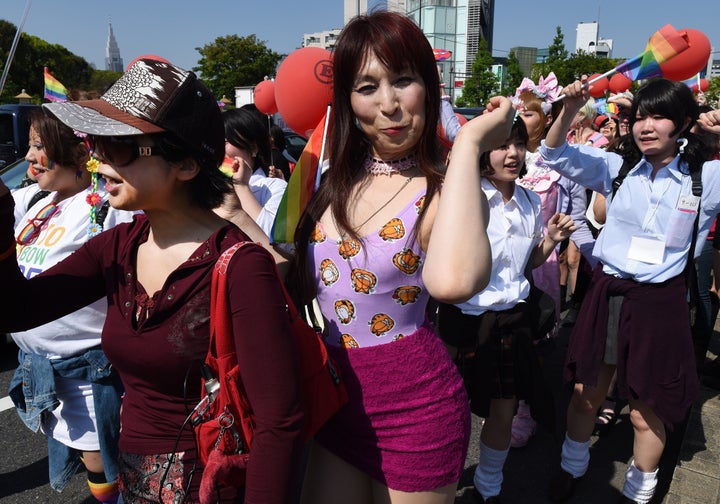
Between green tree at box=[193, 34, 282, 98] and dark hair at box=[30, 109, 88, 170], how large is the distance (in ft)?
142

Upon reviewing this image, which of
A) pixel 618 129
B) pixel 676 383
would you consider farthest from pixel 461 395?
pixel 618 129

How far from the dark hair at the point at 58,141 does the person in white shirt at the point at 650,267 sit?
6.84 ft

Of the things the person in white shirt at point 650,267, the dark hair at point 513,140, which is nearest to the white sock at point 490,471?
the person in white shirt at point 650,267

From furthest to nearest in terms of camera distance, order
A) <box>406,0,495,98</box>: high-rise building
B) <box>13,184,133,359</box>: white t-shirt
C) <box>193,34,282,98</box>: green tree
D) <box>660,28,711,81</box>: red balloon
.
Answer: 1. <box>406,0,495,98</box>: high-rise building
2. <box>193,34,282,98</box>: green tree
3. <box>660,28,711,81</box>: red balloon
4. <box>13,184,133,359</box>: white t-shirt

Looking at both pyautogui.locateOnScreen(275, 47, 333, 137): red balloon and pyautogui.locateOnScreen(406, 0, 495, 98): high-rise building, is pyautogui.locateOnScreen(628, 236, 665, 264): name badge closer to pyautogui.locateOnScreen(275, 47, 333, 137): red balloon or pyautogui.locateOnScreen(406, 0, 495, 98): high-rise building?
pyautogui.locateOnScreen(275, 47, 333, 137): red balloon

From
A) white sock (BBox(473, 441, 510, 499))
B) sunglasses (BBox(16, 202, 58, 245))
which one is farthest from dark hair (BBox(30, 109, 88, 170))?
white sock (BBox(473, 441, 510, 499))

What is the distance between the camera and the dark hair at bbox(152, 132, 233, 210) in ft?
4.33

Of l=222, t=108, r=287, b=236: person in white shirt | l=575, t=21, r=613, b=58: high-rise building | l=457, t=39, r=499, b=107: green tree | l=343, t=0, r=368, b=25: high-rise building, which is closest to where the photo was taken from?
l=343, t=0, r=368, b=25: high-rise building

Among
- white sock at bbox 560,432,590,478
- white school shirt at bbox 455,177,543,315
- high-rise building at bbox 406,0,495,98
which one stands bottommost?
white sock at bbox 560,432,590,478

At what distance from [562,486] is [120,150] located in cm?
266

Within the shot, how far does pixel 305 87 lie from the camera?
6.18 ft

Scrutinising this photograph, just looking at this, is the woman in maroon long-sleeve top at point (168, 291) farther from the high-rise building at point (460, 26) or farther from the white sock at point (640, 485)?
the high-rise building at point (460, 26)

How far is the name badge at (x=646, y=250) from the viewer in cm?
255

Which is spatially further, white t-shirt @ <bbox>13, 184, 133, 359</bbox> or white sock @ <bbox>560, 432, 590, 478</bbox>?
white sock @ <bbox>560, 432, 590, 478</bbox>
